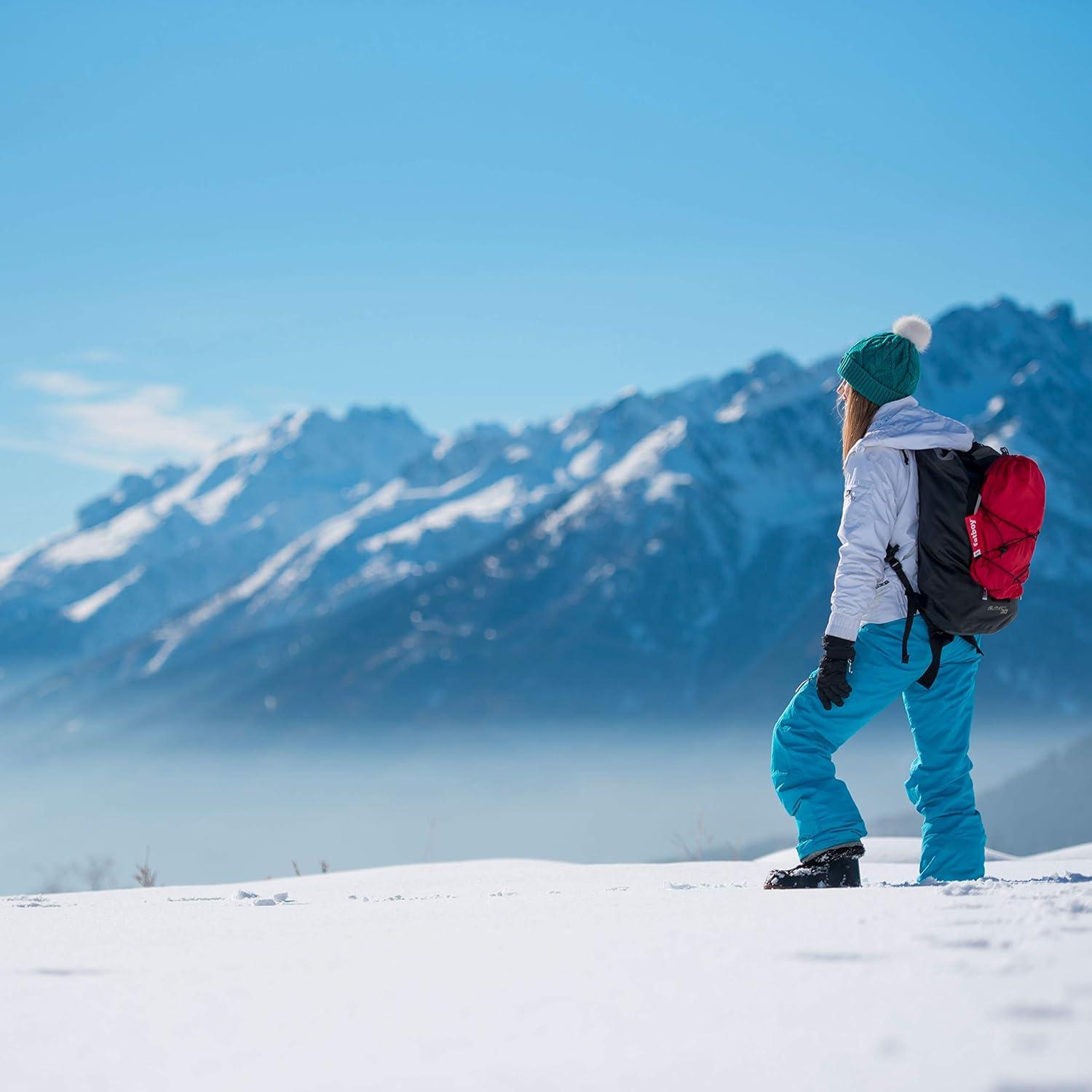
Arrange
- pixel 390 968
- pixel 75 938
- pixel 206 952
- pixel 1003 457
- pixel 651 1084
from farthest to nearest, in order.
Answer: pixel 1003 457, pixel 75 938, pixel 206 952, pixel 390 968, pixel 651 1084

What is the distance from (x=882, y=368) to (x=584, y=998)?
123 inches

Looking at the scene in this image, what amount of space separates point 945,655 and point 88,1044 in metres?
3.35

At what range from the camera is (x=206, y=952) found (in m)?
2.81

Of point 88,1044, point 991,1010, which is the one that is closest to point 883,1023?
point 991,1010

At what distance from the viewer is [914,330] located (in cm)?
484

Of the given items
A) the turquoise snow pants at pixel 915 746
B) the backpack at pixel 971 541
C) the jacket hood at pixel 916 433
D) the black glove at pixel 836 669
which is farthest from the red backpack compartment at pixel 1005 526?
the black glove at pixel 836 669

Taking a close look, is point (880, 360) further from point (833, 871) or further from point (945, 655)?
point (833, 871)

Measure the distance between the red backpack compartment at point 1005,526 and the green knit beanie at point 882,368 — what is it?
0.60 meters

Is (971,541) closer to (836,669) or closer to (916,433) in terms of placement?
(916,433)

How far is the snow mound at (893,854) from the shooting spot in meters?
6.59

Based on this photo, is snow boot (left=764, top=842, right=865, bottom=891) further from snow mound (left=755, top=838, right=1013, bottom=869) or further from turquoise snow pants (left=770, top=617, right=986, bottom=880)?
snow mound (left=755, top=838, right=1013, bottom=869)

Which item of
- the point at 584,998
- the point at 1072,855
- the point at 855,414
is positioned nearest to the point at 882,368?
the point at 855,414

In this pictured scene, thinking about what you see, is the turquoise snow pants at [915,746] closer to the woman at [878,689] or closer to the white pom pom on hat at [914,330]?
the woman at [878,689]

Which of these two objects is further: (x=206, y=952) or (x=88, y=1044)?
(x=206, y=952)
